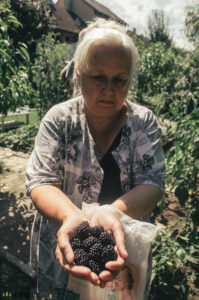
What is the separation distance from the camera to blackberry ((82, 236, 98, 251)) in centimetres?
121

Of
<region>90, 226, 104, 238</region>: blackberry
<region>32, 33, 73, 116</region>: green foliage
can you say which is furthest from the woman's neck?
<region>32, 33, 73, 116</region>: green foliage

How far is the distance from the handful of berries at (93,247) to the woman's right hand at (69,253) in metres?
0.05

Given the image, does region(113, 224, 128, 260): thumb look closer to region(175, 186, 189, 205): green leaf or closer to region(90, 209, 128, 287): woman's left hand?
region(90, 209, 128, 287): woman's left hand

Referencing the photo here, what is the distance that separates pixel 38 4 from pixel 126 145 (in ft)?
53.2

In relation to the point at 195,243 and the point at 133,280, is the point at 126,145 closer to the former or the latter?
the point at 133,280

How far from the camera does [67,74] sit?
428cm

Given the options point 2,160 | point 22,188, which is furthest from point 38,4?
point 22,188

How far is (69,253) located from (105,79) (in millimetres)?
832

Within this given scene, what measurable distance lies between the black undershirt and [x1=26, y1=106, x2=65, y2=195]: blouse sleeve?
9.3 inches

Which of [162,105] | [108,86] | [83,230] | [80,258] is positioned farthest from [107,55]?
[162,105]

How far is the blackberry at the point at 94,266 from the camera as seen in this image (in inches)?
44.2

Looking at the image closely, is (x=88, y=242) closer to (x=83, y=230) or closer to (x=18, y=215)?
(x=83, y=230)

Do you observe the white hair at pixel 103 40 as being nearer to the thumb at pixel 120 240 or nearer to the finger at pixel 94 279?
the thumb at pixel 120 240

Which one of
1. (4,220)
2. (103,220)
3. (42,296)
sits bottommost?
(4,220)
